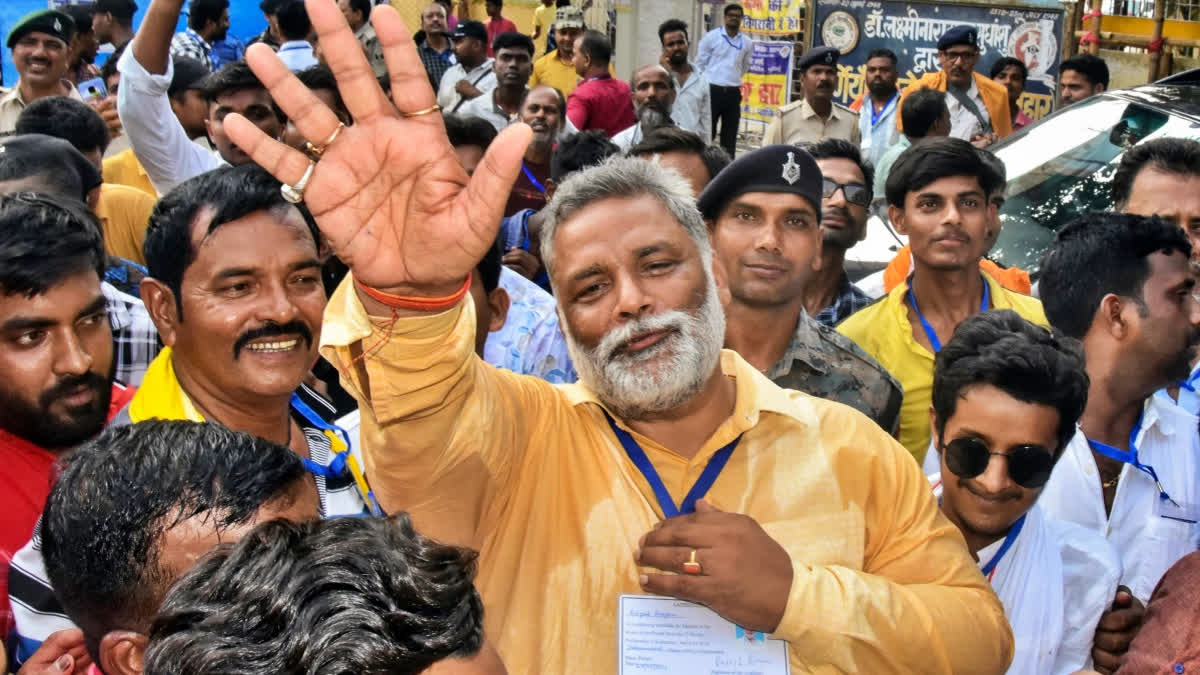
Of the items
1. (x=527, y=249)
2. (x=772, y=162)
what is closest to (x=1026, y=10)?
(x=527, y=249)

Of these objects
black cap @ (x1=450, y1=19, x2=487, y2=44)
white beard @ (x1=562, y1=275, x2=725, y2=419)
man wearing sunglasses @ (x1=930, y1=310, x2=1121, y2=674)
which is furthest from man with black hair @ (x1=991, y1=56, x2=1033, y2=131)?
white beard @ (x1=562, y1=275, x2=725, y2=419)

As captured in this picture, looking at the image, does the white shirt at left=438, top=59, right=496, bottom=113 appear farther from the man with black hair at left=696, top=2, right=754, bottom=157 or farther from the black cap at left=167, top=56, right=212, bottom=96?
the black cap at left=167, top=56, right=212, bottom=96

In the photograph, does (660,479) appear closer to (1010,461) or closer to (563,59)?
(1010,461)

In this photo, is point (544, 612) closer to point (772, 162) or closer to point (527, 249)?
point (772, 162)

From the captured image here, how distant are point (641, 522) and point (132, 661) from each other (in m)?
1.00

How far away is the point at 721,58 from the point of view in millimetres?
12461

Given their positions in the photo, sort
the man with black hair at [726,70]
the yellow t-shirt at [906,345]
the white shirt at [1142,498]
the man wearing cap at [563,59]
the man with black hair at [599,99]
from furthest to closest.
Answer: the man with black hair at [726,70] → the man wearing cap at [563,59] → the man with black hair at [599,99] → the yellow t-shirt at [906,345] → the white shirt at [1142,498]

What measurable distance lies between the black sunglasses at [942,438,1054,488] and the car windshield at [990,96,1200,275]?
2654 millimetres

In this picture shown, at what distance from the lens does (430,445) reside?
195cm

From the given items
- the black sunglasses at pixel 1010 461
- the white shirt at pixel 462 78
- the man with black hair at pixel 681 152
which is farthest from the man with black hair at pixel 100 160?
the white shirt at pixel 462 78

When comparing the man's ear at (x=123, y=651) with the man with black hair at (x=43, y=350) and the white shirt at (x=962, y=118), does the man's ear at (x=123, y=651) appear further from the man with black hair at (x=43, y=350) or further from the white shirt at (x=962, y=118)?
the white shirt at (x=962, y=118)

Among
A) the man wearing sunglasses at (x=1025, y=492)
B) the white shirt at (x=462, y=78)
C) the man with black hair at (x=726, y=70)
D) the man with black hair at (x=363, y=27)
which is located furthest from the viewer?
the man with black hair at (x=726, y=70)

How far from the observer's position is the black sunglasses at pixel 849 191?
15.6 ft

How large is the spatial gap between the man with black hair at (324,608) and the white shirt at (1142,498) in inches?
88.3
